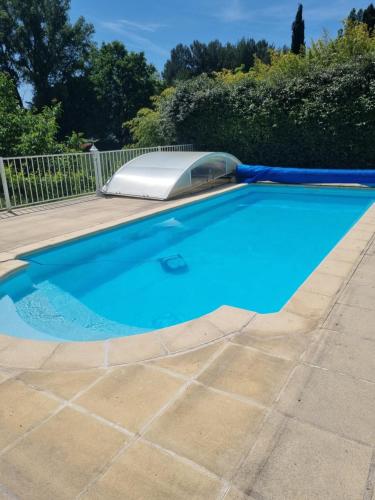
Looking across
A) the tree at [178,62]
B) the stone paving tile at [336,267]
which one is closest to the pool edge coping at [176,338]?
the stone paving tile at [336,267]

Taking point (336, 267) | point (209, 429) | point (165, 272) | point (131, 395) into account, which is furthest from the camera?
point (165, 272)

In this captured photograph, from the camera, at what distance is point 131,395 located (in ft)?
6.48

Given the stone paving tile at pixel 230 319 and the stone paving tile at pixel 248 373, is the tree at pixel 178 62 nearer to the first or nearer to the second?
the stone paving tile at pixel 230 319

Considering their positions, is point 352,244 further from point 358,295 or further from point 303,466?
point 303,466

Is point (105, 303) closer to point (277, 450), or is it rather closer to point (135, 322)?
point (135, 322)

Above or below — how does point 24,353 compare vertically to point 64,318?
above

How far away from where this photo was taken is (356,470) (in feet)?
4.85

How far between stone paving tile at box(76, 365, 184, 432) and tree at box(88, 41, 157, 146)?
2624 centimetres

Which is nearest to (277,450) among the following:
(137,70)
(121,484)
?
(121,484)

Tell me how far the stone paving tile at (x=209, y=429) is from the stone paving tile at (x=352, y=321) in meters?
1.08

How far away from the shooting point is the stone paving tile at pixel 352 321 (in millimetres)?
2529

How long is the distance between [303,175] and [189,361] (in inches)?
345

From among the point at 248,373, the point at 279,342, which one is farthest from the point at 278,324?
the point at 248,373

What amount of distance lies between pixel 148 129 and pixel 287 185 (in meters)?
6.60
